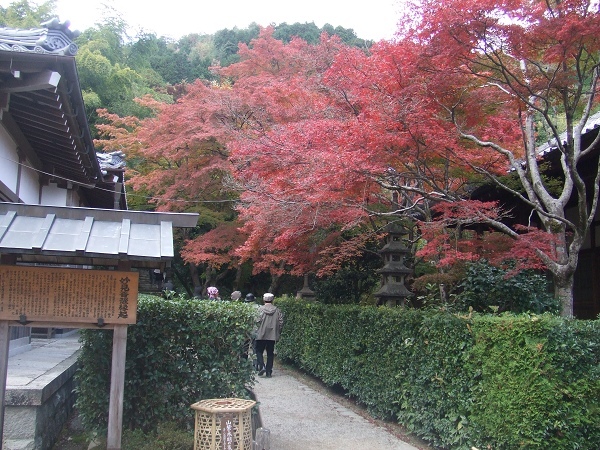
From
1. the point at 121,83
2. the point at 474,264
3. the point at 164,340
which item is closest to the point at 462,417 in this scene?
the point at 474,264

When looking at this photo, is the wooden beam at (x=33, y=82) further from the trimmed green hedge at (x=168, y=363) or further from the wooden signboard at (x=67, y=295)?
the trimmed green hedge at (x=168, y=363)

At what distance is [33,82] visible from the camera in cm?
621

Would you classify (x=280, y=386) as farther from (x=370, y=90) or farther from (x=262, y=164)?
(x=370, y=90)

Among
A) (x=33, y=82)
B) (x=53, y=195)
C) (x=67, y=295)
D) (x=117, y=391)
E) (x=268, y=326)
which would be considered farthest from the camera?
(x=268, y=326)

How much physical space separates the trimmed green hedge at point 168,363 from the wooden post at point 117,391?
0.86 metres

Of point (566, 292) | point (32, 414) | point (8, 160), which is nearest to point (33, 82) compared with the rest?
point (8, 160)

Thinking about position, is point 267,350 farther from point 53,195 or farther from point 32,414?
point 32,414

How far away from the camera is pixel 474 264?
8.58 meters

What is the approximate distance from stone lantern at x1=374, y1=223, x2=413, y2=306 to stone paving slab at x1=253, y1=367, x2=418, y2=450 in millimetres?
2192

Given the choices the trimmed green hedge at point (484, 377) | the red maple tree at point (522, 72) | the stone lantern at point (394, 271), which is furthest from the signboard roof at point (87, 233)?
the stone lantern at point (394, 271)

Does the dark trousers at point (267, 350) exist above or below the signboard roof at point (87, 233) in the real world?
A: below

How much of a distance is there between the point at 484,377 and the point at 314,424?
3.39 meters

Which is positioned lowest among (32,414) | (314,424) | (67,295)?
(314,424)

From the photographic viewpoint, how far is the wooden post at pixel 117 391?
5.23 m
